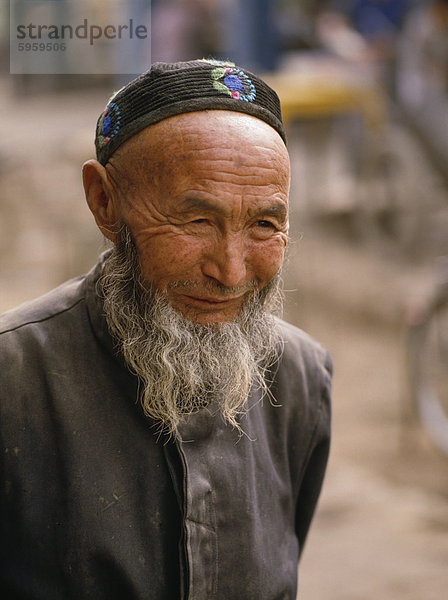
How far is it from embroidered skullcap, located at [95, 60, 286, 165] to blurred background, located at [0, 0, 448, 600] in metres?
3.03

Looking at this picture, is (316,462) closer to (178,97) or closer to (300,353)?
(300,353)

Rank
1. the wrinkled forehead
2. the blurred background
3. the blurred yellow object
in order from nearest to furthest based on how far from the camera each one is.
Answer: the wrinkled forehead
the blurred background
the blurred yellow object

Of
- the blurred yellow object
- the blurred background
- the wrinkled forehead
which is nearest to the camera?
the wrinkled forehead

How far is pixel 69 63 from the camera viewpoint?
52.7ft

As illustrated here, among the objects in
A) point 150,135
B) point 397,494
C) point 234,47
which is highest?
point 150,135

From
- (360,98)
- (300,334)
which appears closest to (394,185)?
(360,98)

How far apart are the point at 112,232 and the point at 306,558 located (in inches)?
122

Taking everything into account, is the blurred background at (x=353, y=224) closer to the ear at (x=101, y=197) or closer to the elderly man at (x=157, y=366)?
the elderly man at (x=157, y=366)

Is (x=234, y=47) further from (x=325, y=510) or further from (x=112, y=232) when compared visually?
(x=112, y=232)

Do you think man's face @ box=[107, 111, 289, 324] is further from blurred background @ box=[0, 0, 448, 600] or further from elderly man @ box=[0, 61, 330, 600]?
blurred background @ box=[0, 0, 448, 600]

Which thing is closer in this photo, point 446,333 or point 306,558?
point 306,558

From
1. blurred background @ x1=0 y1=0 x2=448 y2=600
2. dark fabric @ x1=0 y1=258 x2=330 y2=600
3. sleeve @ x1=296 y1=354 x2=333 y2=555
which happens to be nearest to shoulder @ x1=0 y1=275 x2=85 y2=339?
dark fabric @ x1=0 y1=258 x2=330 y2=600

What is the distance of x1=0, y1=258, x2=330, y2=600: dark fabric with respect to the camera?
5.68 feet

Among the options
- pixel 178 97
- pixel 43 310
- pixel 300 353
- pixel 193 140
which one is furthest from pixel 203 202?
pixel 300 353
